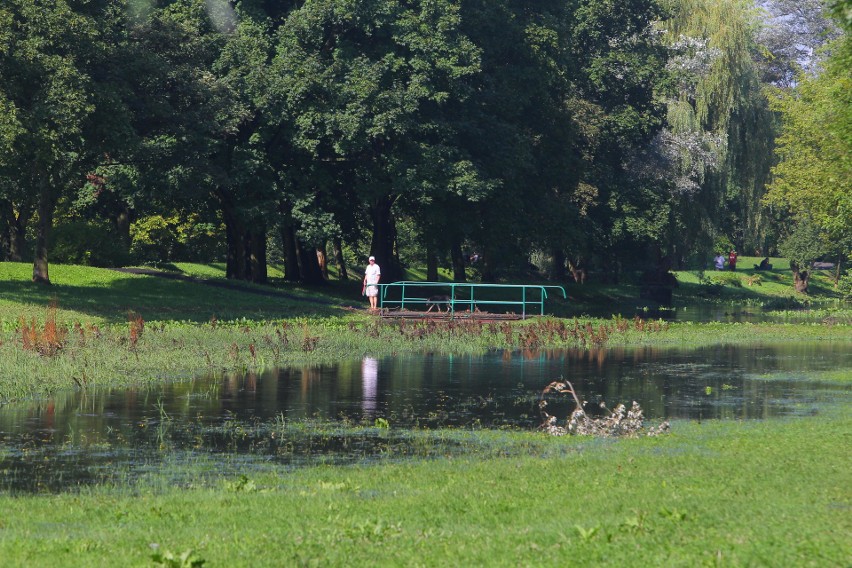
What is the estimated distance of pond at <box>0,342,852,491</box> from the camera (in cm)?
1606

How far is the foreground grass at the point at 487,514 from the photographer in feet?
32.3

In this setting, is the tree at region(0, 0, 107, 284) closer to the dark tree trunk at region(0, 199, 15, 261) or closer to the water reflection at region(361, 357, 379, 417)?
the water reflection at region(361, 357, 379, 417)

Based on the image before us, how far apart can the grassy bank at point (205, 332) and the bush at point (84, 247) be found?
4.64m

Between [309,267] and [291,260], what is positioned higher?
[291,260]

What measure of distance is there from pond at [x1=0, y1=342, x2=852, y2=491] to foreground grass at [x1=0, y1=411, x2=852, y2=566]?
6.10ft

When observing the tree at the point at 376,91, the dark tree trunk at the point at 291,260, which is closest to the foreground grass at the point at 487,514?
the tree at the point at 376,91

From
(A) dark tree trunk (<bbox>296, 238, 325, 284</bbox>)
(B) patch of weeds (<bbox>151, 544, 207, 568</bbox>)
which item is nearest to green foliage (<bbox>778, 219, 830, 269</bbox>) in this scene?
(A) dark tree trunk (<bbox>296, 238, 325, 284</bbox>)

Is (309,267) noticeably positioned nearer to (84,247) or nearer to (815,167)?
(84,247)

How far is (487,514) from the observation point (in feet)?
Answer: 38.4

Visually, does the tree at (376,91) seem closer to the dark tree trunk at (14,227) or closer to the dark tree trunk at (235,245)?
the dark tree trunk at (235,245)

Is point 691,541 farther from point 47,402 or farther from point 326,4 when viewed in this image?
point 326,4

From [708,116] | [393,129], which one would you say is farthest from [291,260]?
[708,116]

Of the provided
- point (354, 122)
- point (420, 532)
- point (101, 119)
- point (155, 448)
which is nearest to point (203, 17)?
point (354, 122)

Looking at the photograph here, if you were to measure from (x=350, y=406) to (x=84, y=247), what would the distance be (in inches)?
1347
